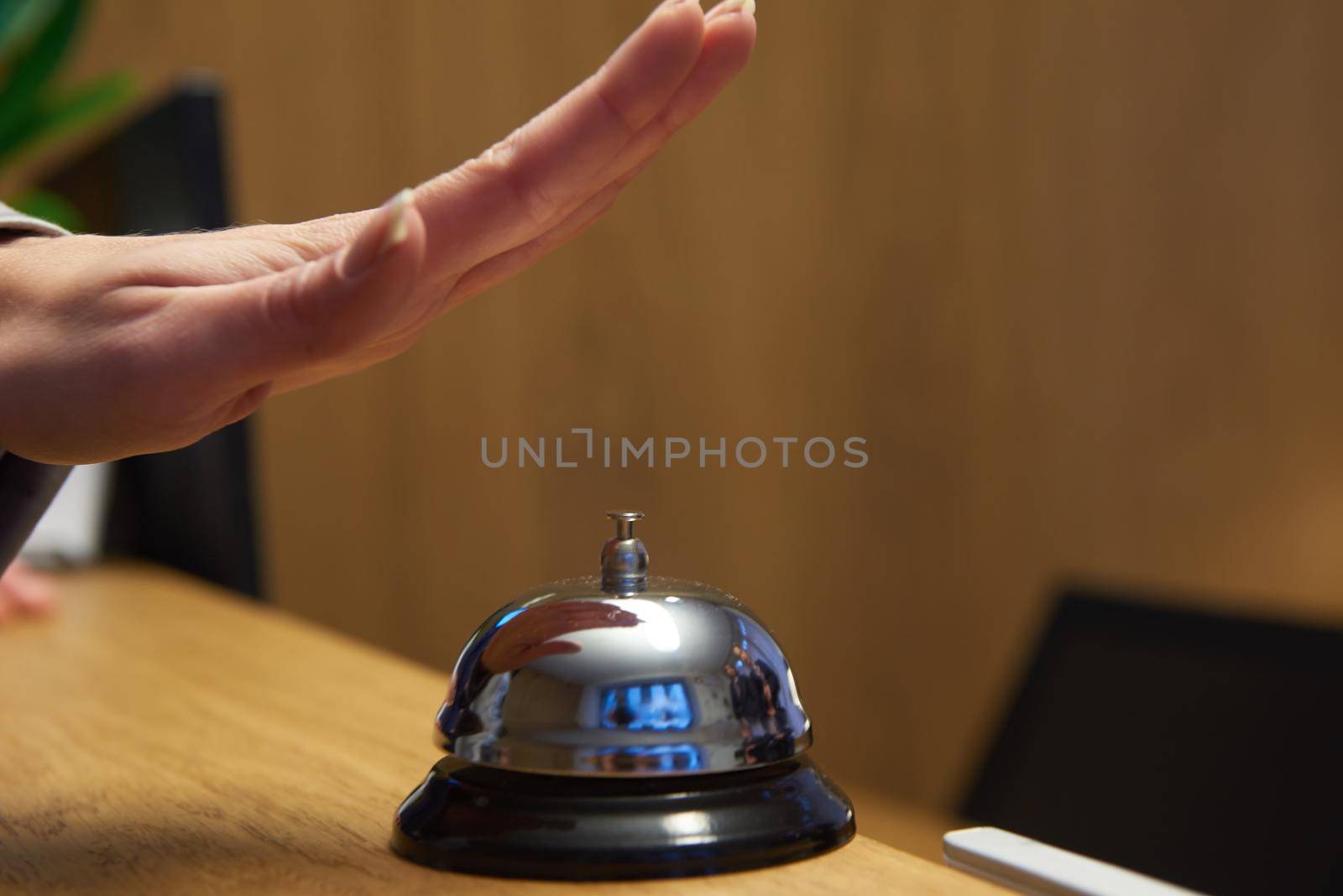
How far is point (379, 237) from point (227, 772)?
250 millimetres

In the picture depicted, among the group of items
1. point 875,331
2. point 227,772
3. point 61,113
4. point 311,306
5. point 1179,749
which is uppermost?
point 61,113

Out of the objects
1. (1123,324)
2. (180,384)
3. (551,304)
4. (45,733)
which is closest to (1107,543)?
(1123,324)

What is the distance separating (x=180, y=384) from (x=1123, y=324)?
1.93 metres

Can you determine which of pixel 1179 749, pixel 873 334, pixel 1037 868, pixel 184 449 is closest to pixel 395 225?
pixel 1037 868

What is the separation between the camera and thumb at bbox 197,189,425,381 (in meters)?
0.31

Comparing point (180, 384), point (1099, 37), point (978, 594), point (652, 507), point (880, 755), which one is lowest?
point (880, 755)

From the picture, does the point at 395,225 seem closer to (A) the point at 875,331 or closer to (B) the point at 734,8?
(B) the point at 734,8

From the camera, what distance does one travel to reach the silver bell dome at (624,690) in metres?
0.33

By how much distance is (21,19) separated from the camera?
1298 millimetres

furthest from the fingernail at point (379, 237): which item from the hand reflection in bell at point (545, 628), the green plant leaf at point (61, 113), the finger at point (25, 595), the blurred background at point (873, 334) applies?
the blurred background at point (873, 334)

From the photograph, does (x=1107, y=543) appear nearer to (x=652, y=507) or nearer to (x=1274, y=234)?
(x=1274, y=234)

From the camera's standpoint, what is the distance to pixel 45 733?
55cm

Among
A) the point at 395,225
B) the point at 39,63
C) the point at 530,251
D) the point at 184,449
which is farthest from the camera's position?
the point at 39,63

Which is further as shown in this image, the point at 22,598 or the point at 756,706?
the point at 22,598
